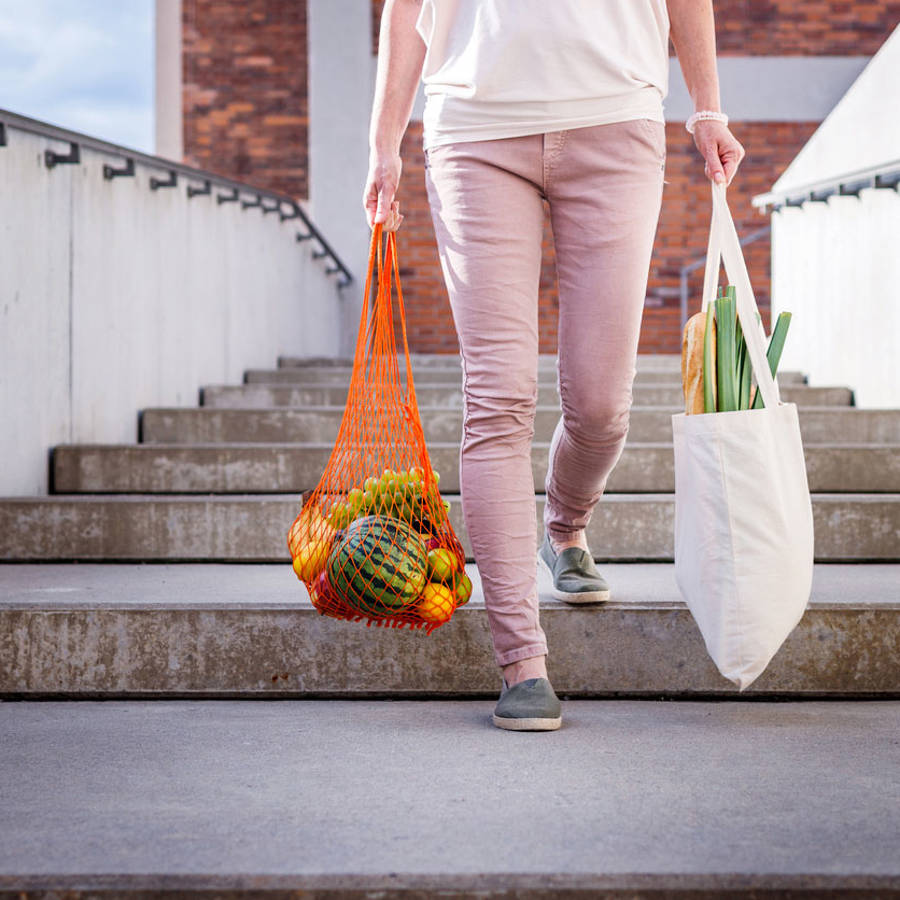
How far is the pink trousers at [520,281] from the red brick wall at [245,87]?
7.23 meters

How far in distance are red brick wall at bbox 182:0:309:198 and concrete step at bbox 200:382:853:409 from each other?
436 centimetres

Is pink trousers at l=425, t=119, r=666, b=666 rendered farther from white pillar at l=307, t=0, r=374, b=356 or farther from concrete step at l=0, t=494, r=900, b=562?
white pillar at l=307, t=0, r=374, b=356

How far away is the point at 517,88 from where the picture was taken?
1.94 metres

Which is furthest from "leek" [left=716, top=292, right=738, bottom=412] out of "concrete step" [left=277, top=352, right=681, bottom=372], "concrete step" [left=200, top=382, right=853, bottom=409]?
"concrete step" [left=277, top=352, right=681, bottom=372]

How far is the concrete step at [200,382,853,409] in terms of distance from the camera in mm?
4641

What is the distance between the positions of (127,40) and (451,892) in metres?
8.67

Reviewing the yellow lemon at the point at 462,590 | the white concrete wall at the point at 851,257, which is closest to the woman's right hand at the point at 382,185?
the yellow lemon at the point at 462,590

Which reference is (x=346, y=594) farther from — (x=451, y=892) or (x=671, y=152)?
(x=671, y=152)

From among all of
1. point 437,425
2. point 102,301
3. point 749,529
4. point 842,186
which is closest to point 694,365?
point 749,529

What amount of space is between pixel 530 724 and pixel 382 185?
39.0 inches

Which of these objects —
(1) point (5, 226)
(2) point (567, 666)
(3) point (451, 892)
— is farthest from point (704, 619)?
(1) point (5, 226)

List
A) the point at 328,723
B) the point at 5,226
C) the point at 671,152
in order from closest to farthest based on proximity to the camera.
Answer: the point at 328,723 < the point at 5,226 < the point at 671,152

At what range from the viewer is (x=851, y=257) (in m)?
4.74

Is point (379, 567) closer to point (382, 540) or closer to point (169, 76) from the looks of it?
point (382, 540)
